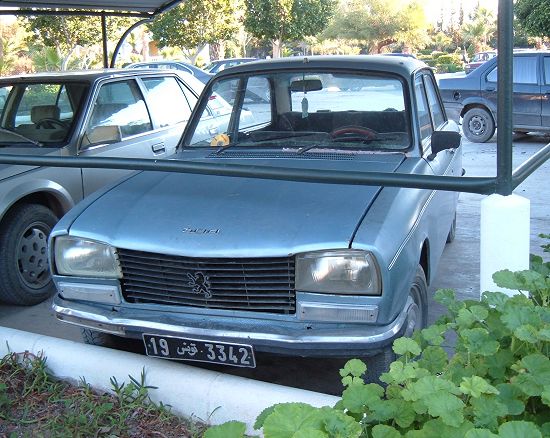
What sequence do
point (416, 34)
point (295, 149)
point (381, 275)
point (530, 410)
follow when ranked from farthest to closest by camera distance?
point (416, 34)
point (295, 149)
point (381, 275)
point (530, 410)

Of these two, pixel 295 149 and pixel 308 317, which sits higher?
pixel 295 149

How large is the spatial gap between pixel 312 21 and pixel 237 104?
2867 centimetres

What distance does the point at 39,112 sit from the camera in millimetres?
6219

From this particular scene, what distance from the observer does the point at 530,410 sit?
6.61ft

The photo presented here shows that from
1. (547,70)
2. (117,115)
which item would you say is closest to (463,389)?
(117,115)

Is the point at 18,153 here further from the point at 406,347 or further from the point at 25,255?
the point at 406,347

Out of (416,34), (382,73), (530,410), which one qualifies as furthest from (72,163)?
(416,34)

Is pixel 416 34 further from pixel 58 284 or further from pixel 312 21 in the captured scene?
pixel 58 284

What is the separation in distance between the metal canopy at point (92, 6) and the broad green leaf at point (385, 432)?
7.31m

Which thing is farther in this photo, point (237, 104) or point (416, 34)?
point (416, 34)

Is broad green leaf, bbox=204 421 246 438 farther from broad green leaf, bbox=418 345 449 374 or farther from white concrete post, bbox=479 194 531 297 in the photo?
white concrete post, bbox=479 194 531 297

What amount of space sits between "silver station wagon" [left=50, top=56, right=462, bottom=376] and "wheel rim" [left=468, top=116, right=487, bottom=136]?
28.9 feet

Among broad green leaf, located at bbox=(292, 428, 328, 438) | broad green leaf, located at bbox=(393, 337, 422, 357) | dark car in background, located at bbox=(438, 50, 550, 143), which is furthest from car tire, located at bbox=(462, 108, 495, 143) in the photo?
broad green leaf, located at bbox=(292, 428, 328, 438)

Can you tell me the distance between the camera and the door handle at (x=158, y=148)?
6.68 meters
